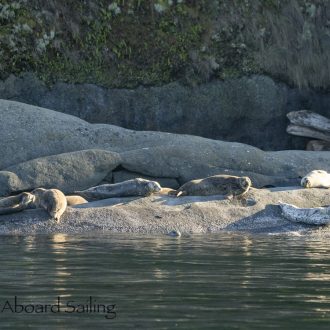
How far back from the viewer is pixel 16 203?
14.9 meters

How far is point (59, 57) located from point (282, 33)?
5.09 m

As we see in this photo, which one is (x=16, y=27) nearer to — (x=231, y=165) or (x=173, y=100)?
(x=173, y=100)

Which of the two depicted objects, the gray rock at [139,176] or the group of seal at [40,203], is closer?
the group of seal at [40,203]

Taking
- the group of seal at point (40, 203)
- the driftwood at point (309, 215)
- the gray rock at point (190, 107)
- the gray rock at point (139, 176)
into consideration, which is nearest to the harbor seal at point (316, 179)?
the driftwood at point (309, 215)

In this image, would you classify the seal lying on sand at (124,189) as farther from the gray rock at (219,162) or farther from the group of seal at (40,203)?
the gray rock at (219,162)

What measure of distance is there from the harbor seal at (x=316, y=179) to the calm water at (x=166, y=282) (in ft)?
11.1

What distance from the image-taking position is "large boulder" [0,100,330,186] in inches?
707

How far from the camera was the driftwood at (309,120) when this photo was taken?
21656 millimetres

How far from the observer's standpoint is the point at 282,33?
23.4 metres

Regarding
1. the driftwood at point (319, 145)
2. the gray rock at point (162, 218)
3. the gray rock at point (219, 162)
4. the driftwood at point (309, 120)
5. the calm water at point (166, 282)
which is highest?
the driftwood at point (309, 120)

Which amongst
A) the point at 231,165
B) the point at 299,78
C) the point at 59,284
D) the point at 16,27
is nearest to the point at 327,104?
the point at 299,78

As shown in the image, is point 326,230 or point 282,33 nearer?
point 326,230

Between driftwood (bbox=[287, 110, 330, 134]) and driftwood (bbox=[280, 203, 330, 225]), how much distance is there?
681 centimetres

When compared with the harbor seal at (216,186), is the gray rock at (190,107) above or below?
above
